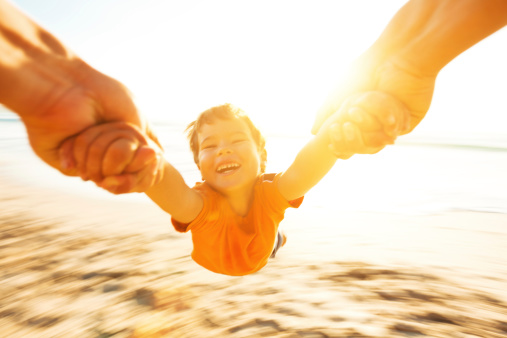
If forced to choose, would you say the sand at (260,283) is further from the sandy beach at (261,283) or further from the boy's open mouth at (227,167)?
the boy's open mouth at (227,167)

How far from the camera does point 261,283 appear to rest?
3.07 m

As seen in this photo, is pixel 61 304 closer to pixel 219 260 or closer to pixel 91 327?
pixel 91 327

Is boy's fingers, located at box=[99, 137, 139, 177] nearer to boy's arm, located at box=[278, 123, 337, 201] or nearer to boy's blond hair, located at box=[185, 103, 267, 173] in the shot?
boy's arm, located at box=[278, 123, 337, 201]

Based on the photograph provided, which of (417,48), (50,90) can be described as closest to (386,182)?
(417,48)

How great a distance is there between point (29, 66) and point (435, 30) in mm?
1245

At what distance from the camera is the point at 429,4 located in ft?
3.84

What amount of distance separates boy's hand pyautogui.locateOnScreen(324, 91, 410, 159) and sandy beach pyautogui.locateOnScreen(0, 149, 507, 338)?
1.63 m

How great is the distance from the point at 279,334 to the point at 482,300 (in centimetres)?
166

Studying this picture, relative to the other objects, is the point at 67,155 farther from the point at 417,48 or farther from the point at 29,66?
the point at 417,48

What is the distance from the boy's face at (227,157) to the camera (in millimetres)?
2066

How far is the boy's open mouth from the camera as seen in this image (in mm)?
2064

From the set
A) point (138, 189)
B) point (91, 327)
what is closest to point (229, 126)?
point (138, 189)

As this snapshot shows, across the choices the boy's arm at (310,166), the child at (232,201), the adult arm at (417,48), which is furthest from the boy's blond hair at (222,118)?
the adult arm at (417,48)

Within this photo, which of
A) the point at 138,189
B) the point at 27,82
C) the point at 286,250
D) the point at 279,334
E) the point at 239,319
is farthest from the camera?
the point at 286,250
